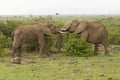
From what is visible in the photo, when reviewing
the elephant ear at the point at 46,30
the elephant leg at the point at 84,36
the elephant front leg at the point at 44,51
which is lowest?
the elephant front leg at the point at 44,51

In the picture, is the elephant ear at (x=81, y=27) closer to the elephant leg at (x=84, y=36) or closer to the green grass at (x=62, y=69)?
the elephant leg at (x=84, y=36)

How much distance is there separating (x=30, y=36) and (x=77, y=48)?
7.80 ft

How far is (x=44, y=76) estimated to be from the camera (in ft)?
39.4

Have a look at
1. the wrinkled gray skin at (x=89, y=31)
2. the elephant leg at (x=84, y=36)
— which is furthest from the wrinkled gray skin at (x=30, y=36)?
the elephant leg at (x=84, y=36)

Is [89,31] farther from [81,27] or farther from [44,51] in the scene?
[44,51]

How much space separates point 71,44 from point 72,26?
1.11 metres

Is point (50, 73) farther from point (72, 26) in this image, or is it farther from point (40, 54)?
point (72, 26)

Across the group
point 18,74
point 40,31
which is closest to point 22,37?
point 40,31

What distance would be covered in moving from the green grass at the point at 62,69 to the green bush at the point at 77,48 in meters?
1.37

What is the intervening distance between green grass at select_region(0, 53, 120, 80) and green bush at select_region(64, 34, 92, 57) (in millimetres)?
1369

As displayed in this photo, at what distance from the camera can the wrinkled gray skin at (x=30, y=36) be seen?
17.1m

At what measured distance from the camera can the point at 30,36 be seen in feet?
56.3

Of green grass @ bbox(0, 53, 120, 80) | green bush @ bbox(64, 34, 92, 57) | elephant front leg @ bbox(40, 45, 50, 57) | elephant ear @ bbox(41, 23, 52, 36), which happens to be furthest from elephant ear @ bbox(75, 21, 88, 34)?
green grass @ bbox(0, 53, 120, 80)

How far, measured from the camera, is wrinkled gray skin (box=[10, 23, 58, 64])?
1709 cm
